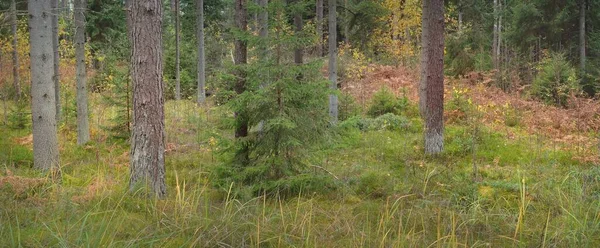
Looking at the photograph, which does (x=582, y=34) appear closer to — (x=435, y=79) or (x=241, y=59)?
(x=435, y=79)

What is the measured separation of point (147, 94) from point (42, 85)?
3354 millimetres

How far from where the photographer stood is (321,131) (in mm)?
6254

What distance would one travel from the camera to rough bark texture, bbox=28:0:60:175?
25.2 feet

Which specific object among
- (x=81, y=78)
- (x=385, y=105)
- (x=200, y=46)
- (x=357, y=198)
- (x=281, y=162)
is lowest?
(x=357, y=198)

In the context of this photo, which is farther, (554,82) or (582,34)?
(582,34)

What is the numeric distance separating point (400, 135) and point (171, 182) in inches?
241

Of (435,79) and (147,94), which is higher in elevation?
(435,79)

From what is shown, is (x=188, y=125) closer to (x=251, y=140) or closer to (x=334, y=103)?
(x=334, y=103)

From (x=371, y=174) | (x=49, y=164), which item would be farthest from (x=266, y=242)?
(x=49, y=164)

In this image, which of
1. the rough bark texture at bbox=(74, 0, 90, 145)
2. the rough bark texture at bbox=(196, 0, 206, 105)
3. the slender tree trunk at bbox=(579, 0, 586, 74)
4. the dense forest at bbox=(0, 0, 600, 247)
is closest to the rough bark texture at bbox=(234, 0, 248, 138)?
the dense forest at bbox=(0, 0, 600, 247)

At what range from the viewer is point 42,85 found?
7.86 meters

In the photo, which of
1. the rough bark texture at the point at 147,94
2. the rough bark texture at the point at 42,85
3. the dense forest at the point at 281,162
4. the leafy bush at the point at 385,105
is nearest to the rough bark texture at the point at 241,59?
the dense forest at the point at 281,162

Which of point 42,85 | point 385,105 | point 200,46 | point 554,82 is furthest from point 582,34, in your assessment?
point 42,85

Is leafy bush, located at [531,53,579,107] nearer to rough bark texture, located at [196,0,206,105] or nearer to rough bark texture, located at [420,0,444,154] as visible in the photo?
rough bark texture, located at [420,0,444,154]
